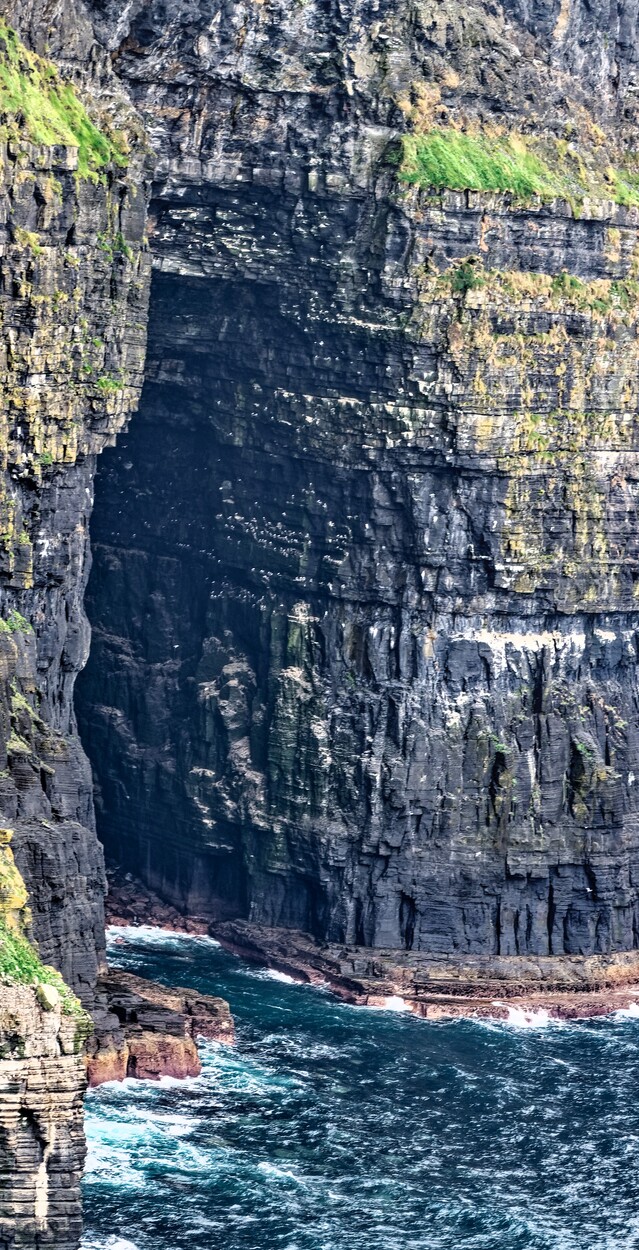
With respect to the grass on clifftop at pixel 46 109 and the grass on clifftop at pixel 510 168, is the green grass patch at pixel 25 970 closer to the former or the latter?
the grass on clifftop at pixel 46 109

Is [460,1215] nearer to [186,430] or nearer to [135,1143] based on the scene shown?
[135,1143]

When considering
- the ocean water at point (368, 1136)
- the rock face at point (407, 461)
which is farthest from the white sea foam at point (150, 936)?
the ocean water at point (368, 1136)

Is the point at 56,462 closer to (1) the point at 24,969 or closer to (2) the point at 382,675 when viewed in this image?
(2) the point at 382,675

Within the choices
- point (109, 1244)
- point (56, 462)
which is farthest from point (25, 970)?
point (56, 462)

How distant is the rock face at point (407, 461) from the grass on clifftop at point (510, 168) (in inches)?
24.2

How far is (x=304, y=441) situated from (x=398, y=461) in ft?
14.4

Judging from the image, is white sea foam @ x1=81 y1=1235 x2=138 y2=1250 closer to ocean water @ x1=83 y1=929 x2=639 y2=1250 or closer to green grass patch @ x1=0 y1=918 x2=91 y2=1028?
ocean water @ x1=83 y1=929 x2=639 y2=1250

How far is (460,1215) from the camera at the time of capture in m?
114

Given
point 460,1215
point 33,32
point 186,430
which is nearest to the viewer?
point 460,1215

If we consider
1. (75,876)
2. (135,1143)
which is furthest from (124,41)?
(135,1143)

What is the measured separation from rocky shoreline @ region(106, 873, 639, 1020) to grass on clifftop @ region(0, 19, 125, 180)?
32206mm

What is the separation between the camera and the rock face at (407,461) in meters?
137

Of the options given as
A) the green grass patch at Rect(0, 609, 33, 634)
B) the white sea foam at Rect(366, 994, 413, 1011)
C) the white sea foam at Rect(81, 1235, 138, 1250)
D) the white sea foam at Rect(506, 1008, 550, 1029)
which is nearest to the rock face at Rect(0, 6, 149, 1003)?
the green grass patch at Rect(0, 609, 33, 634)

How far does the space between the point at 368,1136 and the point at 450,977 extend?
1726 cm
